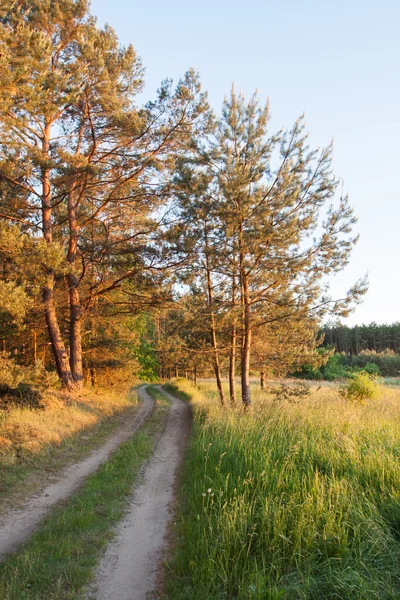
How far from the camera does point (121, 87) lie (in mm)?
16828

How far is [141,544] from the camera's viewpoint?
17.6ft

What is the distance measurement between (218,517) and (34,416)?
8.97 metres

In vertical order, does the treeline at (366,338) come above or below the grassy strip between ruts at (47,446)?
above

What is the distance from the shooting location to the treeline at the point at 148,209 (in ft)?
42.5

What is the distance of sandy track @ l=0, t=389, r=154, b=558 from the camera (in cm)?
552

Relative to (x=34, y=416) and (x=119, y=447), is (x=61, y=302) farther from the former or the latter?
(x=119, y=447)

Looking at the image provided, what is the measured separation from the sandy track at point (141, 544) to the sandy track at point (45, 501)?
1.27 meters

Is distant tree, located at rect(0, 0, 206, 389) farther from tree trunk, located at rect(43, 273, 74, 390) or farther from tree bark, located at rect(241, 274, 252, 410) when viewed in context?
tree bark, located at rect(241, 274, 252, 410)

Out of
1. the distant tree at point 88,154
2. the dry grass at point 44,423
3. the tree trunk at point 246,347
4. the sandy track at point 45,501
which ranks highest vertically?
the distant tree at point 88,154

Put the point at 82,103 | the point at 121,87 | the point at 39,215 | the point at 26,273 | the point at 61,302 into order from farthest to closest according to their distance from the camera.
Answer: the point at 61,302, the point at 39,215, the point at 121,87, the point at 82,103, the point at 26,273

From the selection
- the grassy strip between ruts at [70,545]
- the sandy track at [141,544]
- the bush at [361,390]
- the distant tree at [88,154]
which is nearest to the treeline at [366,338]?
the bush at [361,390]

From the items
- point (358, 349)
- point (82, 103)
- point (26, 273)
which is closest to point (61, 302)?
point (26, 273)

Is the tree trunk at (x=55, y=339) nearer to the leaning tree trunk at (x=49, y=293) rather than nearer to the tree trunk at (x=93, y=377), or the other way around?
the leaning tree trunk at (x=49, y=293)

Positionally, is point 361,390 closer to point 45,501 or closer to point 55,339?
point 55,339
